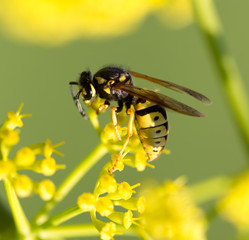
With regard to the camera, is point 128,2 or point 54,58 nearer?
point 128,2

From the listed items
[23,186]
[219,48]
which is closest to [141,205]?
[23,186]

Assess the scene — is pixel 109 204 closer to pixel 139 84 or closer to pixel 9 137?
pixel 9 137

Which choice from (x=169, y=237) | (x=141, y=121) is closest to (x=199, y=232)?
(x=169, y=237)

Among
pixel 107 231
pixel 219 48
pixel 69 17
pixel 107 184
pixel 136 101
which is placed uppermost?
pixel 69 17

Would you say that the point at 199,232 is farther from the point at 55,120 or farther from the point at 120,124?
the point at 55,120

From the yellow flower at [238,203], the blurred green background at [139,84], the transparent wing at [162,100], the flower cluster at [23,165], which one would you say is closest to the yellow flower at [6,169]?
the flower cluster at [23,165]

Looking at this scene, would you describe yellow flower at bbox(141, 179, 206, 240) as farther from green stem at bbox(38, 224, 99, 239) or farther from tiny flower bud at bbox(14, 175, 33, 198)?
tiny flower bud at bbox(14, 175, 33, 198)

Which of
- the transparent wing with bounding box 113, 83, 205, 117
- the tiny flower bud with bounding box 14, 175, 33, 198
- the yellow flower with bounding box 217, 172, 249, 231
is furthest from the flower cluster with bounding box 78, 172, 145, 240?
the yellow flower with bounding box 217, 172, 249, 231
